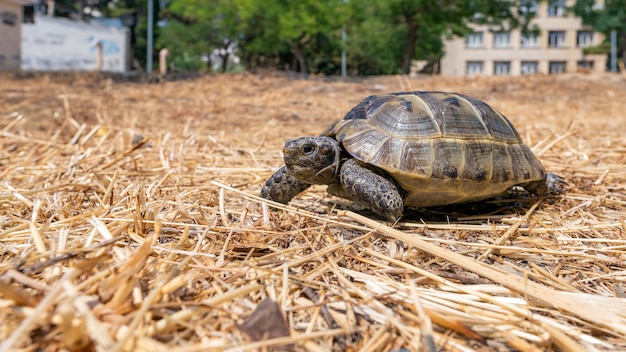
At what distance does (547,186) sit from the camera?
2580 mm

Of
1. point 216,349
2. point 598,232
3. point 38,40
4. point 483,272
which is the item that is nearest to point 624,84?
point 598,232

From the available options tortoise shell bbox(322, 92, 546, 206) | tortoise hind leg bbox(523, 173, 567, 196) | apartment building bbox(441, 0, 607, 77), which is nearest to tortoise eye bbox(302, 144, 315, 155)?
tortoise shell bbox(322, 92, 546, 206)

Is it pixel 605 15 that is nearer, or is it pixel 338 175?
pixel 338 175

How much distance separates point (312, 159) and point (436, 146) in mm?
582

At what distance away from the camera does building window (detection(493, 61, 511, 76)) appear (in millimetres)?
49000

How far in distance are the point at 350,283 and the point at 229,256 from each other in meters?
0.46

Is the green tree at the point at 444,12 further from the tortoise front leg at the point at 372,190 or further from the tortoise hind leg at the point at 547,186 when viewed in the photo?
the tortoise front leg at the point at 372,190

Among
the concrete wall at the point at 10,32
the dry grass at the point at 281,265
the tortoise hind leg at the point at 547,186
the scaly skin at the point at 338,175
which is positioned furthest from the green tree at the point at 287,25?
the scaly skin at the point at 338,175

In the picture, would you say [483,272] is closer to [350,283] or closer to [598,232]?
[350,283]

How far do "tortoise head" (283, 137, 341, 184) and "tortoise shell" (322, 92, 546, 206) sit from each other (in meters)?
0.09

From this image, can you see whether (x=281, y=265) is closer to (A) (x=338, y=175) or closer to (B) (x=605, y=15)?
(A) (x=338, y=175)

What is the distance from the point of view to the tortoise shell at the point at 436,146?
2.06 meters

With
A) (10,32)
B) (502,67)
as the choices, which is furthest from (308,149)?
(502,67)

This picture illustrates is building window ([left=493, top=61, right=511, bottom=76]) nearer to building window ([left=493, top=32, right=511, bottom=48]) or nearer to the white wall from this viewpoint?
building window ([left=493, top=32, right=511, bottom=48])
